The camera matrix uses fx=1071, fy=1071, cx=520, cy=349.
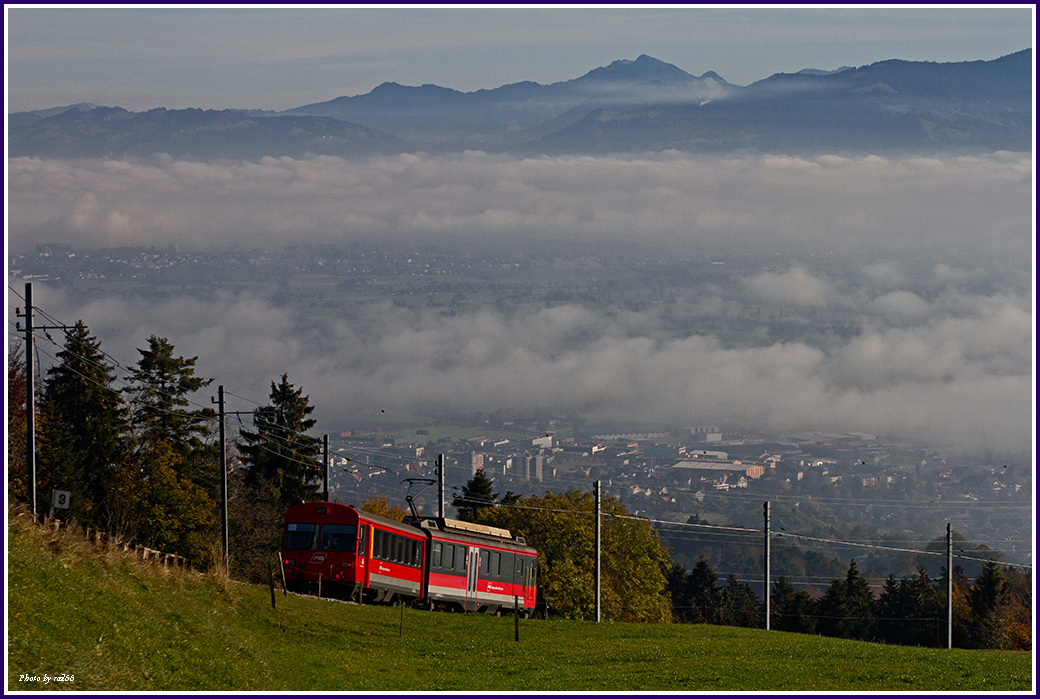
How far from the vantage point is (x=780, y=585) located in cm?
11588

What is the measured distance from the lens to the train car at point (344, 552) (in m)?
38.4

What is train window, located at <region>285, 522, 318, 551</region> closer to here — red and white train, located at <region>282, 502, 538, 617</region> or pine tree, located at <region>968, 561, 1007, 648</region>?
red and white train, located at <region>282, 502, 538, 617</region>

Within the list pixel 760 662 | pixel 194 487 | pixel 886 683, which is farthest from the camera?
pixel 194 487

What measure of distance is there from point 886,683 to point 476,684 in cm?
902

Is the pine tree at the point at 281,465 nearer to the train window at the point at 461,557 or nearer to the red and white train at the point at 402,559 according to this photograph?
the red and white train at the point at 402,559

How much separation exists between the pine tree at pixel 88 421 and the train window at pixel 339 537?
33.3 m

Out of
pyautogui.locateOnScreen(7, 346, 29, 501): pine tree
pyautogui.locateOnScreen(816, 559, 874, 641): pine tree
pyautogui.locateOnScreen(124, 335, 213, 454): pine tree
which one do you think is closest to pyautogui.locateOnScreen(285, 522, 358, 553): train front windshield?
pyautogui.locateOnScreen(7, 346, 29, 501): pine tree

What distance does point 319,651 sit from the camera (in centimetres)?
2477

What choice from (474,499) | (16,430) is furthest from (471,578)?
(474,499)

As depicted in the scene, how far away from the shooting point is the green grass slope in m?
17.2

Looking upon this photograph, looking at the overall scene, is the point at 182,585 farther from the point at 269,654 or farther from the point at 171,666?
the point at 171,666

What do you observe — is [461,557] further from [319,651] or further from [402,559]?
[319,651]

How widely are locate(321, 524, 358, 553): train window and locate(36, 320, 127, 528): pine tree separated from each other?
33.3 meters

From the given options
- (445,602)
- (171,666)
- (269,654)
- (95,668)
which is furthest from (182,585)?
(445,602)
